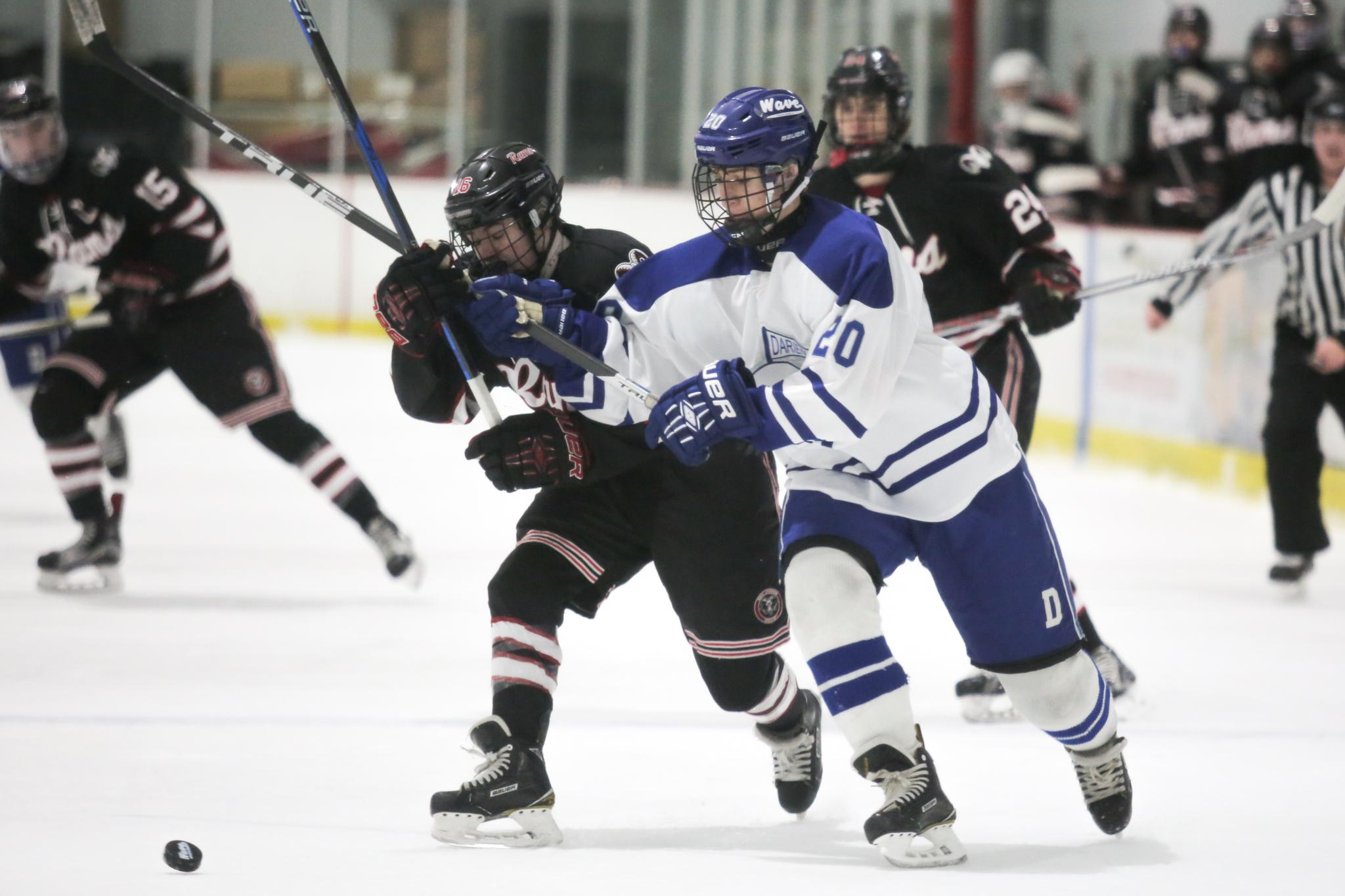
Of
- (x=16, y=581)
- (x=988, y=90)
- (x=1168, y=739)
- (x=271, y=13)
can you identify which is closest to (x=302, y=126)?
(x=271, y=13)

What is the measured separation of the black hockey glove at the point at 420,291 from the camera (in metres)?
2.68

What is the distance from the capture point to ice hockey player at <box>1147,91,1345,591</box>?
15.8 feet

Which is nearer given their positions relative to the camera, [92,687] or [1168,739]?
[1168,739]

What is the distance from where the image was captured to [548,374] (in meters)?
2.87

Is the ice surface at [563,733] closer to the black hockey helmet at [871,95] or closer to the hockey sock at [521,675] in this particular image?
the hockey sock at [521,675]

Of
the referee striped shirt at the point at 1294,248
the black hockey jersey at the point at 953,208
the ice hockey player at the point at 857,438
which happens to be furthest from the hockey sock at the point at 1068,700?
the referee striped shirt at the point at 1294,248

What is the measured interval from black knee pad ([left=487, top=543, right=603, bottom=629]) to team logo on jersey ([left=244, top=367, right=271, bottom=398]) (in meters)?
2.06

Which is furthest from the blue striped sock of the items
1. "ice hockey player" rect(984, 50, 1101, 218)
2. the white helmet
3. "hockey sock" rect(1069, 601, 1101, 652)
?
the white helmet

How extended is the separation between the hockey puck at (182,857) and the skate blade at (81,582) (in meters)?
2.47

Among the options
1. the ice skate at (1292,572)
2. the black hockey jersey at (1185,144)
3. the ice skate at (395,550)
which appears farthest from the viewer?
the black hockey jersey at (1185,144)

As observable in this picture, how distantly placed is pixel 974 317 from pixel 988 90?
7305 millimetres

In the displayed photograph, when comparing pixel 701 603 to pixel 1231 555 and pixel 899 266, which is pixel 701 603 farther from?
pixel 1231 555

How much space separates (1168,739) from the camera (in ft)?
11.4

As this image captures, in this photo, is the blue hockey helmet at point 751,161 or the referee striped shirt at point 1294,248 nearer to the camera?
the blue hockey helmet at point 751,161
